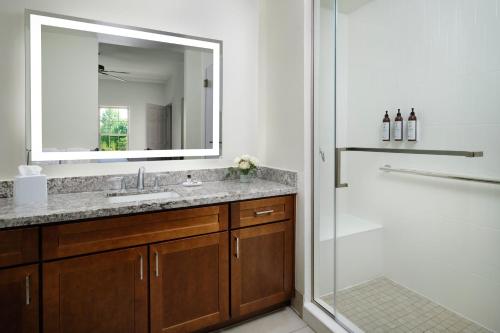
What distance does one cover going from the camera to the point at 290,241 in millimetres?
1985

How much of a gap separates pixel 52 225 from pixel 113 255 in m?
0.30

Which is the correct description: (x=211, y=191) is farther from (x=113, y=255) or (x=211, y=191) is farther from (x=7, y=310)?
(x=7, y=310)

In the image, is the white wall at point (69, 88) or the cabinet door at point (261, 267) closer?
Answer: the white wall at point (69, 88)

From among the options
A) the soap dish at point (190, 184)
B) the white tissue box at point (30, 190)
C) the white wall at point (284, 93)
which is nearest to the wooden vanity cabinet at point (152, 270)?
the white wall at point (284, 93)

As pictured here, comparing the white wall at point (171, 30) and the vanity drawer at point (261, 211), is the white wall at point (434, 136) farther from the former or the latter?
the white wall at point (171, 30)

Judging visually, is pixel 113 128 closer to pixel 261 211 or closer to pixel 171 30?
pixel 171 30

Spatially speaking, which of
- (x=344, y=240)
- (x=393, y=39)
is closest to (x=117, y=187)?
(x=344, y=240)

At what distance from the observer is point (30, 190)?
1466 mm

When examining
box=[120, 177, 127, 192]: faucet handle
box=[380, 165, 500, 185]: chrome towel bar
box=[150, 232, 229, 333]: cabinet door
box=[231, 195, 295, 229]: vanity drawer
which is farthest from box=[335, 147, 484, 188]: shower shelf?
box=[120, 177, 127, 192]: faucet handle

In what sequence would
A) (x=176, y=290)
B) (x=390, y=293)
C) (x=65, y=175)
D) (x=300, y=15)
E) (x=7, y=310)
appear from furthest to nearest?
(x=390, y=293)
(x=300, y=15)
(x=65, y=175)
(x=176, y=290)
(x=7, y=310)

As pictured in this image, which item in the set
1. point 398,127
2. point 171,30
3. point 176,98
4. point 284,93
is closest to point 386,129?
point 398,127

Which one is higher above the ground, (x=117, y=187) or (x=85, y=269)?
(x=117, y=187)

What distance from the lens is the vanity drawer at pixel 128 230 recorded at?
4.31 ft

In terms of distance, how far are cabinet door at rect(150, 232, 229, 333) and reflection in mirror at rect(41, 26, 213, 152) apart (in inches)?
30.6
